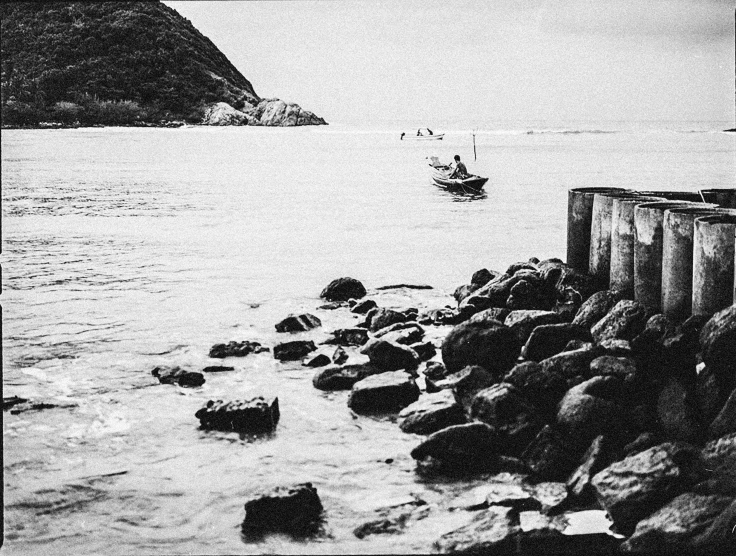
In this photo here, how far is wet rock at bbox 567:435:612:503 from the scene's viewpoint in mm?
6379

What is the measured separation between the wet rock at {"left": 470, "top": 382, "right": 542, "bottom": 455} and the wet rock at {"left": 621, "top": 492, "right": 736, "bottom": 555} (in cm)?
175

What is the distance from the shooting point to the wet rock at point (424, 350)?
10.3 metres

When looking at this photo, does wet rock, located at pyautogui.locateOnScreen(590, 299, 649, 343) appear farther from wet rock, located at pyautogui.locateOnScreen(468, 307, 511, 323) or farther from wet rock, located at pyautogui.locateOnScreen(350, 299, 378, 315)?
wet rock, located at pyautogui.locateOnScreen(350, 299, 378, 315)

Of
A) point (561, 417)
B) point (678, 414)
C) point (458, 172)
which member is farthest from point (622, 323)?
point (458, 172)

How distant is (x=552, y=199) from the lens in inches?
1423

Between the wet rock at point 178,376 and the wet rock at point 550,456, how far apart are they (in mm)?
4364

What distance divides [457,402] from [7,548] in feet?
14.1

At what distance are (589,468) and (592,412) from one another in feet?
Result: 2.30

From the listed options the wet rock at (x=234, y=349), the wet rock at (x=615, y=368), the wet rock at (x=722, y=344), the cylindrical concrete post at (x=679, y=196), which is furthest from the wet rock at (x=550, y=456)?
the cylindrical concrete post at (x=679, y=196)

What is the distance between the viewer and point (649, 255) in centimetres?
981

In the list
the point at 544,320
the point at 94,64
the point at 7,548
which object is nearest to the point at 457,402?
the point at 544,320

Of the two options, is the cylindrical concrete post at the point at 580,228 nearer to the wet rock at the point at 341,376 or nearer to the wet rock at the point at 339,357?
the wet rock at the point at 339,357

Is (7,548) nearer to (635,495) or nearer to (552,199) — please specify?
(635,495)

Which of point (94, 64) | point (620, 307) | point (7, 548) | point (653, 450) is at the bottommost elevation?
point (7, 548)
